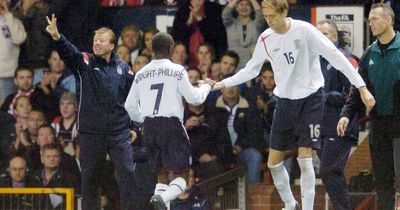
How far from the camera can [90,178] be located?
1348 cm

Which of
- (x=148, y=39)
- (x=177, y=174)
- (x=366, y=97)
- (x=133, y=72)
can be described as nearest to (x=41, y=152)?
(x=133, y=72)

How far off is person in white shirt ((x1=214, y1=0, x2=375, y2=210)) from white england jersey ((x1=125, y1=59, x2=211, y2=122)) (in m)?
0.78

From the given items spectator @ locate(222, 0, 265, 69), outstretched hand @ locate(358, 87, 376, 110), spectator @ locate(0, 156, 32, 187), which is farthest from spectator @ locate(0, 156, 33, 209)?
outstretched hand @ locate(358, 87, 376, 110)

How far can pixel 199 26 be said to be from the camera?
55.7ft

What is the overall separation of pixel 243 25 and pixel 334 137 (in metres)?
3.92

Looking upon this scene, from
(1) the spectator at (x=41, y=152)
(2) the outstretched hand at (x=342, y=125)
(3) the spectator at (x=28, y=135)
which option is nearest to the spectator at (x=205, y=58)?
(1) the spectator at (x=41, y=152)

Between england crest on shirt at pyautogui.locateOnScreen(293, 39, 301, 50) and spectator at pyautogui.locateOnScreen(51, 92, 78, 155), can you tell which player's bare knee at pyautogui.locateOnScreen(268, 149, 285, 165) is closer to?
england crest on shirt at pyautogui.locateOnScreen(293, 39, 301, 50)

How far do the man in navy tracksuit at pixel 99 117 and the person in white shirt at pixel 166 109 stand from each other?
907 mm

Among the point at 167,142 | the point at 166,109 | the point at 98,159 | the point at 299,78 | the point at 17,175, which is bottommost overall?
the point at 17,175

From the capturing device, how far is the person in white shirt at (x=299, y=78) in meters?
12.2

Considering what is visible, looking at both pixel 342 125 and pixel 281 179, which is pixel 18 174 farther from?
pixel 342 125

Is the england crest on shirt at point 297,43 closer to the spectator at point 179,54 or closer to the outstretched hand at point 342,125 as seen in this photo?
the outstretched hand at point 342,125

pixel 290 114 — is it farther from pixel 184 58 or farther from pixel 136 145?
pixel 184 58

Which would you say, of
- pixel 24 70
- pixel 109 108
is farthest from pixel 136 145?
pixel 24 70
